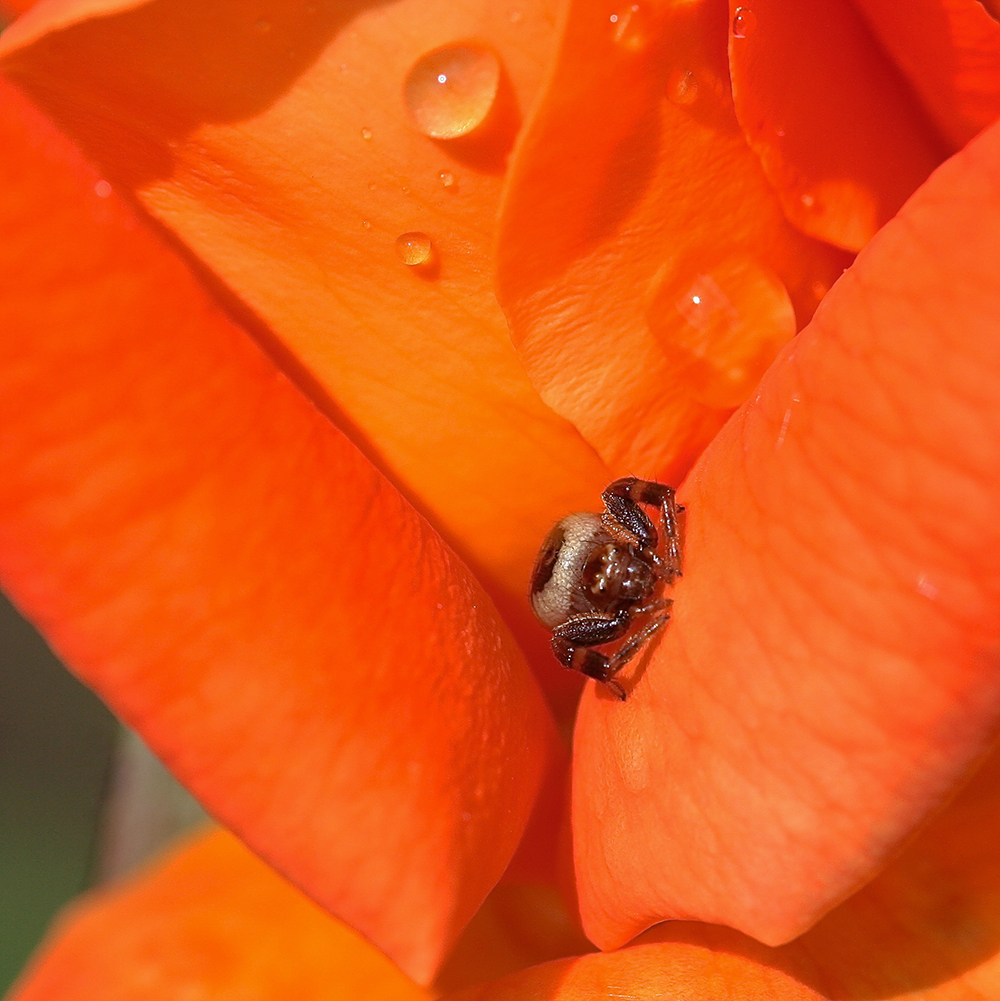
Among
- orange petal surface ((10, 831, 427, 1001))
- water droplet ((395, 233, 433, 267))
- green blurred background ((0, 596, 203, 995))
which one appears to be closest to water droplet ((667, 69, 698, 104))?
water droplet ((395, 233, 433, 267))

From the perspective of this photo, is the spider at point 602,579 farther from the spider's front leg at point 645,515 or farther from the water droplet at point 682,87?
the water droplet at point 682,87

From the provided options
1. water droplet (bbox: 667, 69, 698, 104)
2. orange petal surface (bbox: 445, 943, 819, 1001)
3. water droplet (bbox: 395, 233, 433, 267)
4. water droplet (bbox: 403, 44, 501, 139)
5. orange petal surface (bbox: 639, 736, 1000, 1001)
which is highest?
water droplet (bbox: 403, 44, 501, 139)

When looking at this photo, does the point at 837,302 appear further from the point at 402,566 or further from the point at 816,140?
the point at 402,566

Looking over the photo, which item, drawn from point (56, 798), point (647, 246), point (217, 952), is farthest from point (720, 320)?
point (56, 798)

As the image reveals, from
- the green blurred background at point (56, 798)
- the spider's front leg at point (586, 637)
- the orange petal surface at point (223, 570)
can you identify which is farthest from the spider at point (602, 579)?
the green blurred background at point (56, 798)

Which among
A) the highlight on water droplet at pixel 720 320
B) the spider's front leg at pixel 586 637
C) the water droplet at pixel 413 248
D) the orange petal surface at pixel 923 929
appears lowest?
the orange petal surface at pixel 923 929

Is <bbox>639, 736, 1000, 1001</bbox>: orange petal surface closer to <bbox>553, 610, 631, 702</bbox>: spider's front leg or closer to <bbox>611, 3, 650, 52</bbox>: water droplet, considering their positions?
<bbox>553, 610, 631, 702</bbox>: spider's front leg
